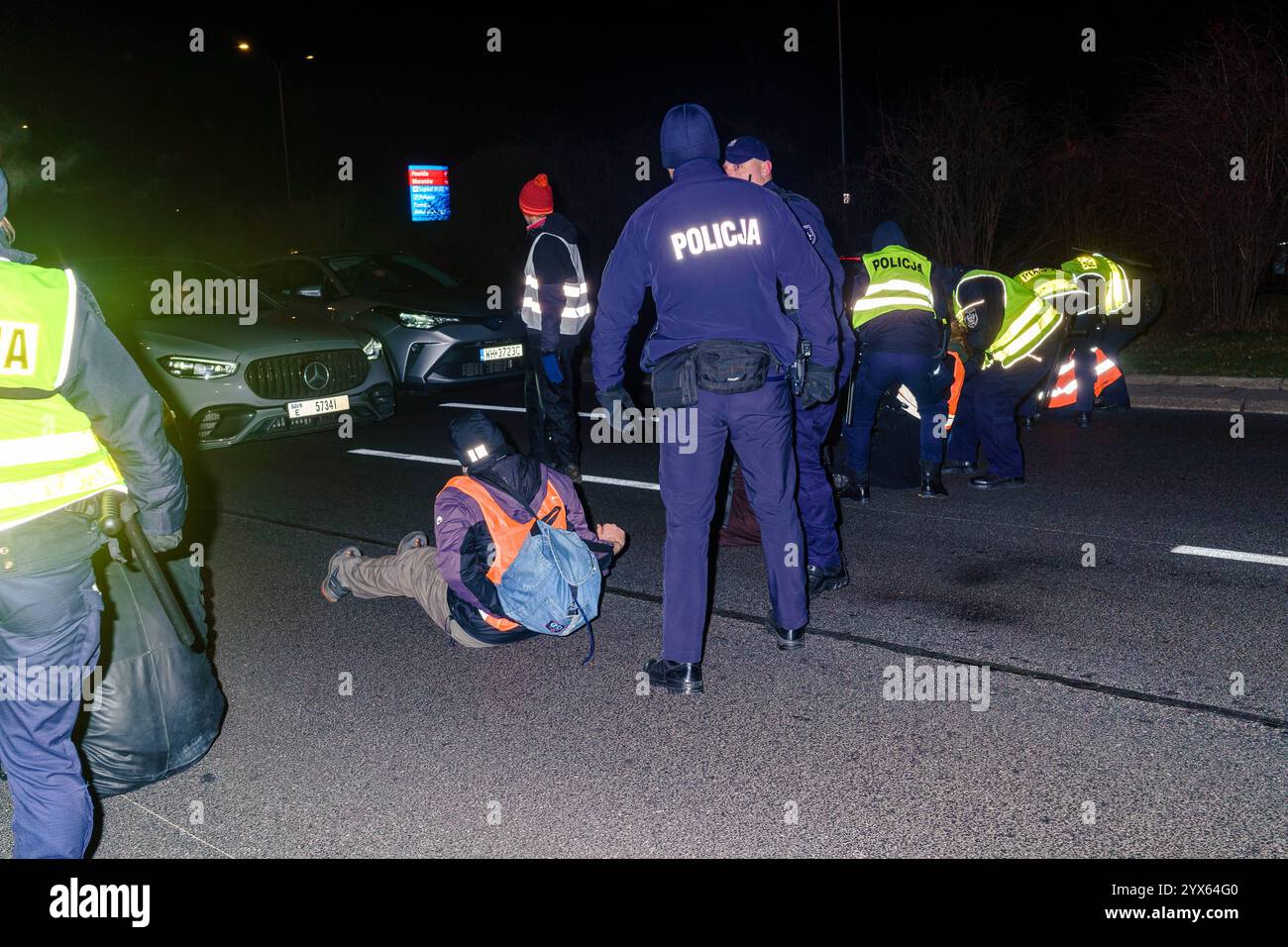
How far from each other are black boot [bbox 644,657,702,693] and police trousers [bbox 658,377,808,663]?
0.03 m

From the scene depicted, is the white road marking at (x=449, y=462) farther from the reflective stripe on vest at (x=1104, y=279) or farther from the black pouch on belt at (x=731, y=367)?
the black pouch on belt at (x=731, y=367)

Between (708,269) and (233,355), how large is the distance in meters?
5.19

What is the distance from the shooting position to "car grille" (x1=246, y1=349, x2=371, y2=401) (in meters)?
8.27

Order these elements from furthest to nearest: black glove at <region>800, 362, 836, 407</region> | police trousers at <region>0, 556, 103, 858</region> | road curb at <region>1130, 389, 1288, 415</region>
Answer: road curb at <region>1130, 389, 1288, 415</region>
black glove at <region>800, 362, 836, 407</region>
police trousers at <region>0, 556, 103, 858</region>

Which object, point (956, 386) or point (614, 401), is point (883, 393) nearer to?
point (956, 386)

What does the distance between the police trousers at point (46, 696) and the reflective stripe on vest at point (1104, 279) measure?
6.64 m

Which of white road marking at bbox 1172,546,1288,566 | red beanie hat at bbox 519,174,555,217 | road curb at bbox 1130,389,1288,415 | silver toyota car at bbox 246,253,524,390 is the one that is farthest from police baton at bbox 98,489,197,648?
road curb at bbox 1130,389,1288,415

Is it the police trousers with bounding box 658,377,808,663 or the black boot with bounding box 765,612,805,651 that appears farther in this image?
the black boot with bounding box 765,612,805,651

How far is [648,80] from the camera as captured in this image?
3503 cm

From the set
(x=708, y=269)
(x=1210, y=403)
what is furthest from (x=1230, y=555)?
(x=1210, y=403)

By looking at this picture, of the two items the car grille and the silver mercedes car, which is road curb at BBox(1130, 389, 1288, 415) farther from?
the car grille

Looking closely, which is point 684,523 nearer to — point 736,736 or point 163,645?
point 736,736

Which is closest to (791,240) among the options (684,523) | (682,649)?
(684,523)
